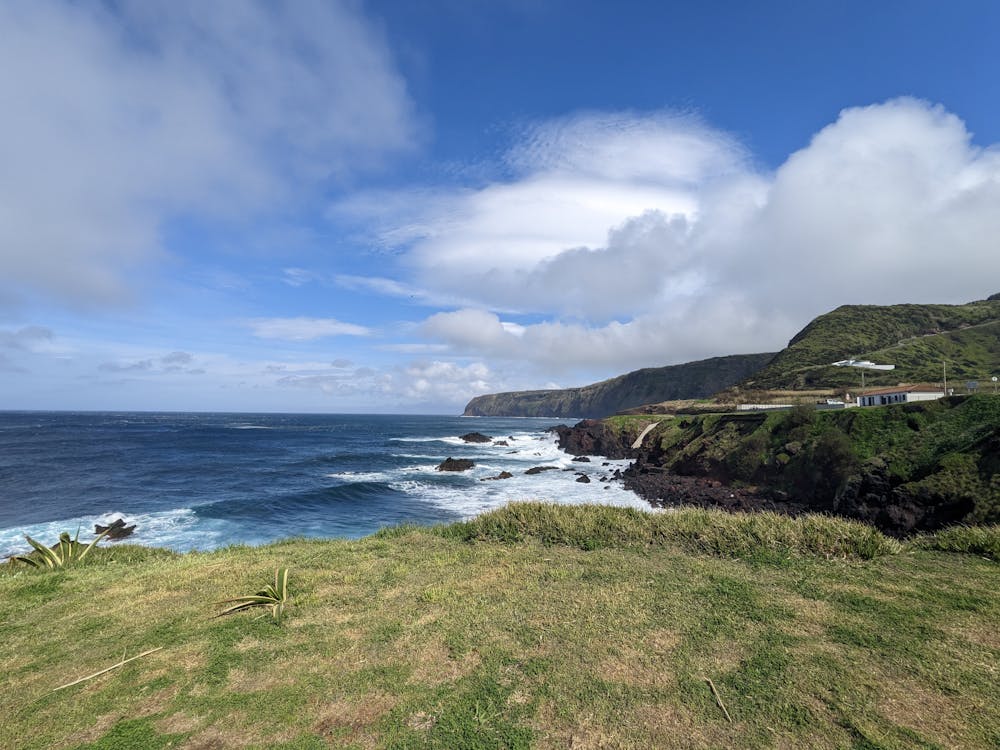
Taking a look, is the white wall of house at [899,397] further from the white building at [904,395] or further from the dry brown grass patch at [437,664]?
the dry brown grass patch at [437,664]

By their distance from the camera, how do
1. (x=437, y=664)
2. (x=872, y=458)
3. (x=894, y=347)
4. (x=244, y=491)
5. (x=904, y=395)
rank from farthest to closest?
(x=894, y=347) < (x=904, y=395) < (x=244, y=491) < (x=872, y=458) < (x=437, y=664)

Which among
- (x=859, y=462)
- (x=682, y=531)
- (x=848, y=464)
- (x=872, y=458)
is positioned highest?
(x=682, y=531)

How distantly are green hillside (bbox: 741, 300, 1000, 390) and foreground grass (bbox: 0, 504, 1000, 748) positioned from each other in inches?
2918

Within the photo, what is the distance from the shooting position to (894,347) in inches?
3743

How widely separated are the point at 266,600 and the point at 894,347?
12240 centimetres

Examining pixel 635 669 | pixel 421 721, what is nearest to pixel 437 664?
pixel 421 721

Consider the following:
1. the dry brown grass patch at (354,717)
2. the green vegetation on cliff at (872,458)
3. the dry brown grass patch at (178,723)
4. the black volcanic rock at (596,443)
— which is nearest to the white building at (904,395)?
the green vegetation on cliff at (872,458)

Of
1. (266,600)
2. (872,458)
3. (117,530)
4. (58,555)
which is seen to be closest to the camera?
(266,600)

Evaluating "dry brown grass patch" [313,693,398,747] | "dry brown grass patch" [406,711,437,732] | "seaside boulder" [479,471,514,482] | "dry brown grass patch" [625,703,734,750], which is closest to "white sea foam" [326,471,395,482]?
"seaside boulder" [479,471,514,482]

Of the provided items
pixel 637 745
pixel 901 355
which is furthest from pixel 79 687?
pixel 901 355

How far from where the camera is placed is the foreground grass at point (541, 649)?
4.92 meters

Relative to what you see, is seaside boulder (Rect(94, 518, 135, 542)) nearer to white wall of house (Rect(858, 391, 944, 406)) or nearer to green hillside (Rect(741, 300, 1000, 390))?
white wall of house (Rect(858, 391, 944, 406))

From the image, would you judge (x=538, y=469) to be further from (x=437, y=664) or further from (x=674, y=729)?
(x=674, y=729)

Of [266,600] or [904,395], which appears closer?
[266,600]
